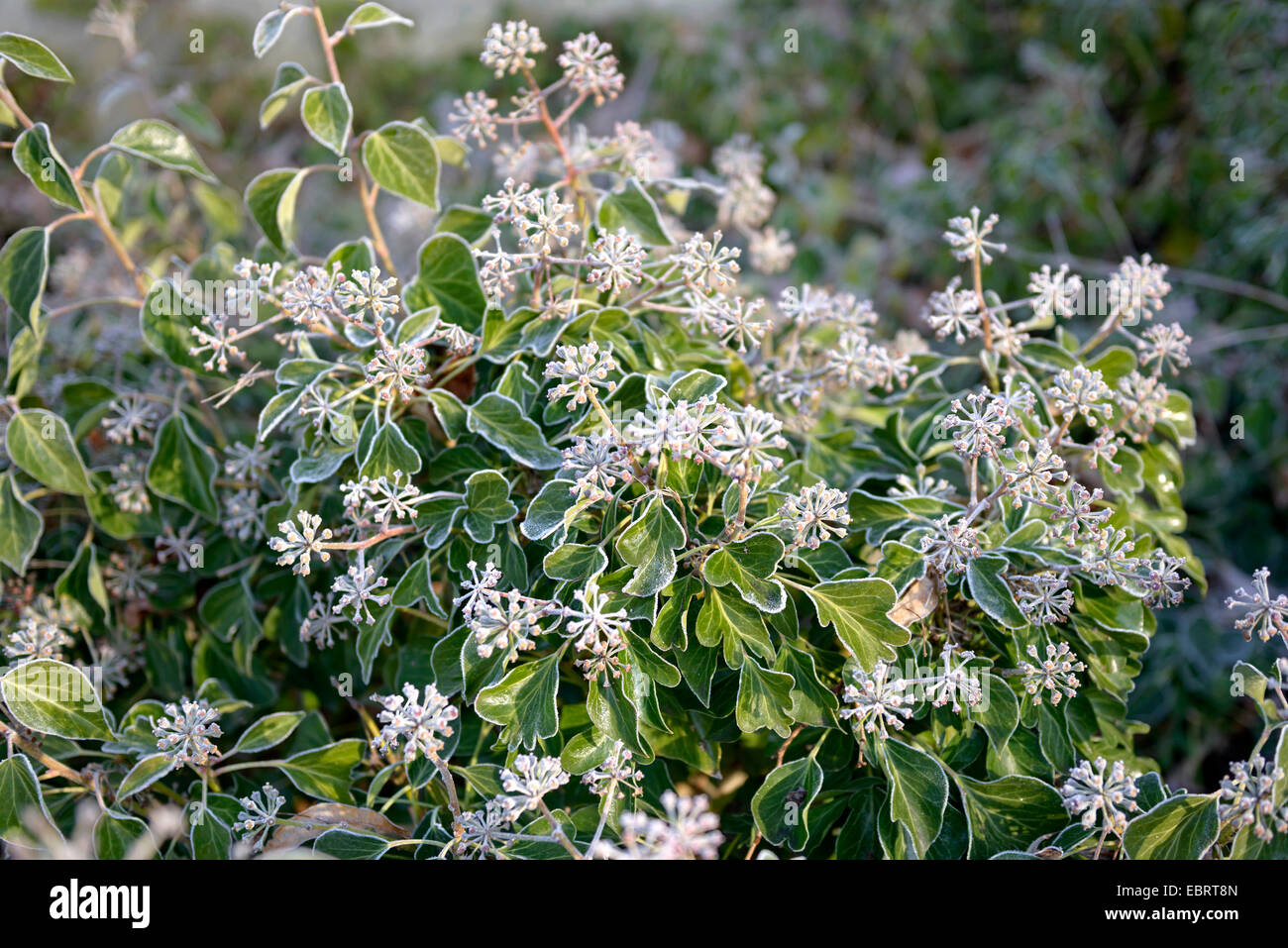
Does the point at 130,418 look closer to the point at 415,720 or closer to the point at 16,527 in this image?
the point at 16,527

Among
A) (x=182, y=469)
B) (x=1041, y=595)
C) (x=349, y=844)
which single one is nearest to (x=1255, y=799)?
(x=1041, y=595)

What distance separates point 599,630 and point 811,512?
25 cm

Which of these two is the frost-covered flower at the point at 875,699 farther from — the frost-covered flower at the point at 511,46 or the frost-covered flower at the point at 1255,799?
the frost-covered flower at the point at 511,46

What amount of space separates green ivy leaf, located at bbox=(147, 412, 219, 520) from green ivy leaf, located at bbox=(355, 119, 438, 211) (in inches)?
17.6

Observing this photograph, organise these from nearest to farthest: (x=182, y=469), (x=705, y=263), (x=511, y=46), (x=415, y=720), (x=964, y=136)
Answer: (x=415, y=720) < (x=705, y=263) < (x=511, y=46) < (x=182, y=469) < (x=964, y=136)

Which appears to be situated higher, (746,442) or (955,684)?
(746,442)

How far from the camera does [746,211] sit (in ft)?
5.17

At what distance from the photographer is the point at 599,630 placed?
98 cm

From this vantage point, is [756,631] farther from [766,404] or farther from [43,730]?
[43,730]

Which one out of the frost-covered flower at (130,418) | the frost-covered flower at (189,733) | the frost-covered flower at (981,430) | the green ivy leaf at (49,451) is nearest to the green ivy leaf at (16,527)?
the green ivy leaf at (49,451)

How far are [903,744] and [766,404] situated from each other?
51 cm

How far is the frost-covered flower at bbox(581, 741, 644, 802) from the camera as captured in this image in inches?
38.1

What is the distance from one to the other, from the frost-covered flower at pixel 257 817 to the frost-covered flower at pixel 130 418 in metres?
0.57
